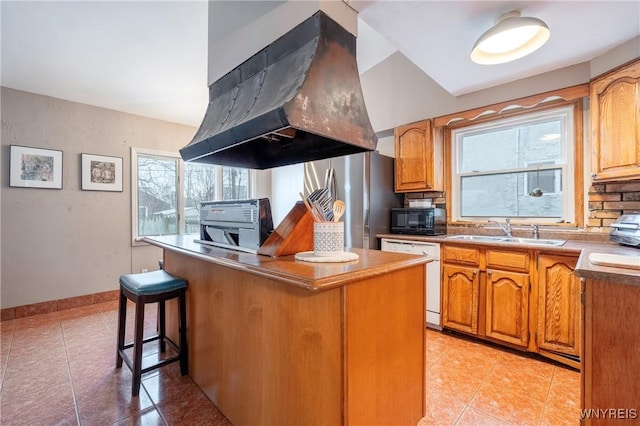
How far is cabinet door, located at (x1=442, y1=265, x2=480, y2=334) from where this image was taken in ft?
8.18

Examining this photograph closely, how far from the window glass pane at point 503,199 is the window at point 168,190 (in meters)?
3.71

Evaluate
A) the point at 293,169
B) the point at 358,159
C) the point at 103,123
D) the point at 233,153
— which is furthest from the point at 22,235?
the point at 358,159

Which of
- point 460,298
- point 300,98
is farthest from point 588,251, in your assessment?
point 300,98

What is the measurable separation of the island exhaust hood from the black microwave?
1420mm

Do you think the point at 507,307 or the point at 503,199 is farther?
the point at 503,199

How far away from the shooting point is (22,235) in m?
3.16

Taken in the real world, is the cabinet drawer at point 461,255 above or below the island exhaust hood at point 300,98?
below

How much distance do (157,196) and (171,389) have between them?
3.03 metres

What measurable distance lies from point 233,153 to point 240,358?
1527 mm

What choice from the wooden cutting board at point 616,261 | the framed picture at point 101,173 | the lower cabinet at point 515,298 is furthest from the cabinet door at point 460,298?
the framed picture at point 101,173

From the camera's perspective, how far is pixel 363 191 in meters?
3.03

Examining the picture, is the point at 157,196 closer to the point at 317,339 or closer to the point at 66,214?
the point at 66,214

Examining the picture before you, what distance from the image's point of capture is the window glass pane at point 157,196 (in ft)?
13.2

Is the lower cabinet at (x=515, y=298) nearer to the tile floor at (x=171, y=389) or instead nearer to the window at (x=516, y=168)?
the tile floor at (x=171, y=389)
